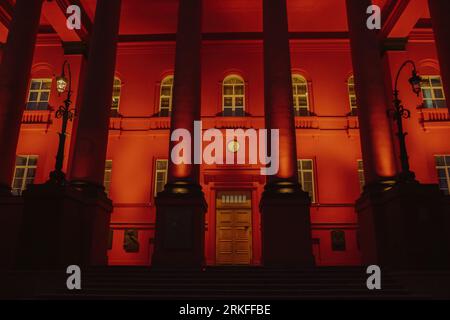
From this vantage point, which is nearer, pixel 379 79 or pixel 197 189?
pixel 197 189

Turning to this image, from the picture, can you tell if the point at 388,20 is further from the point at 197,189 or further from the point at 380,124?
the point at 197,189

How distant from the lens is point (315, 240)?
16562 mm

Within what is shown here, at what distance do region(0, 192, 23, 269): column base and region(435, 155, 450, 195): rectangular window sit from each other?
16.7m

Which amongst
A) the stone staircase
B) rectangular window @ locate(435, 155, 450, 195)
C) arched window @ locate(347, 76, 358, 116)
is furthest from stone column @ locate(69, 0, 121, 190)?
rectangular window @ locate(435, 155, 450, 195)

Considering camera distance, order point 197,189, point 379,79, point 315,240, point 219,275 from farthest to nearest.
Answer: point 315,240, point 379,79, point 197,189, point 219,275

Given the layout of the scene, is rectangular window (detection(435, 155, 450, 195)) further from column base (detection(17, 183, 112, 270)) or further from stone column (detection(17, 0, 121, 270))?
column base (detection(17, 183, 112, 270))

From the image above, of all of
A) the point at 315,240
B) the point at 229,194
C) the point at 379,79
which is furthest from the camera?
the point at 229,194

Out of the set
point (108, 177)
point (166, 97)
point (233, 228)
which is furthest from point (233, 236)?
point (166, 97)

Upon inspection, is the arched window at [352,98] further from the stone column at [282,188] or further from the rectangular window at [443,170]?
the stone column at [282,188]

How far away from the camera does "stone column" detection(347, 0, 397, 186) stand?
37.8 ft

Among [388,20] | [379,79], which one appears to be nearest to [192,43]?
[379,79]
